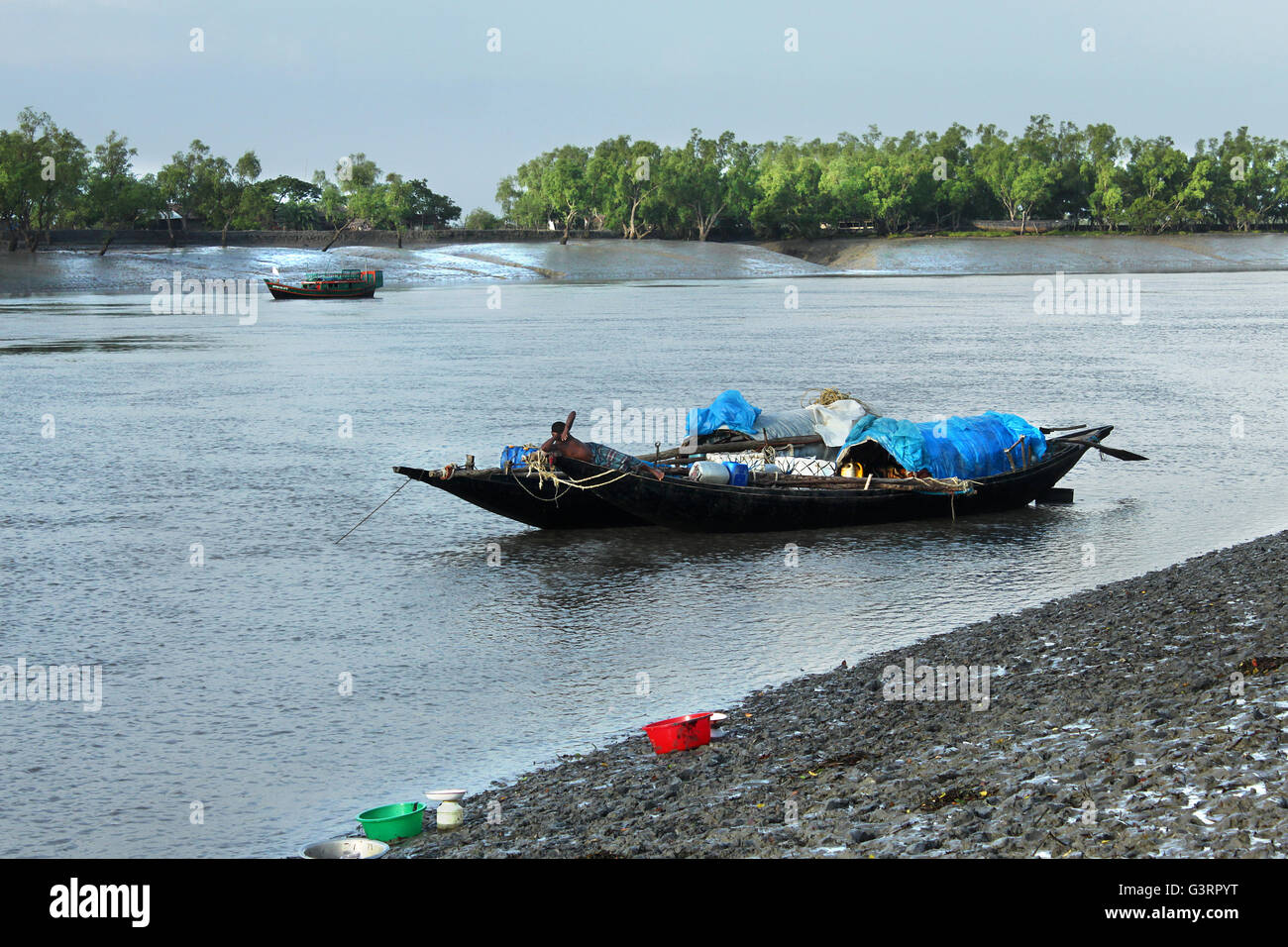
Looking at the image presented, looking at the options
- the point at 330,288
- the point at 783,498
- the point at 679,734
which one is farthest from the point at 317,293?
the point at 679,734

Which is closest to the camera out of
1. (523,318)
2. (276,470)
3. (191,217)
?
(276,470)

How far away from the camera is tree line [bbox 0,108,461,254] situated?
336 ft

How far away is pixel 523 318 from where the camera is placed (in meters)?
71.0

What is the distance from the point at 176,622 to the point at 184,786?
514 cm

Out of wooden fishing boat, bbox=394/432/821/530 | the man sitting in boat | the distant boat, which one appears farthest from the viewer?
the distant boat

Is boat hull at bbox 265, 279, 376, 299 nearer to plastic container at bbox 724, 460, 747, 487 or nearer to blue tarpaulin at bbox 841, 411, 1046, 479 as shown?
blue tarpaulin at bbox 841, 411, 1046, 479

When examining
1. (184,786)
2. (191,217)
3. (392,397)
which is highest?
(191,217)

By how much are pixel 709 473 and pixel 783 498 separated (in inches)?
45.5

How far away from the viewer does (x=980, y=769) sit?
30.3 feet

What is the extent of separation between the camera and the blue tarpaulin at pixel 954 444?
21.0 m

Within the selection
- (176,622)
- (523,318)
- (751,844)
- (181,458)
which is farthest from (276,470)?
(523,318)

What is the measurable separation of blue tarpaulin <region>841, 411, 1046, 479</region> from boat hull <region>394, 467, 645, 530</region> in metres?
4.29

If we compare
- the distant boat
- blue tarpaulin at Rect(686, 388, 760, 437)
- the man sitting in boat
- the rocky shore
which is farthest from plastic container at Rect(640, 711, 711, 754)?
the distant boat

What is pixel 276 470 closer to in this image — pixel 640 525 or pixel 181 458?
pixel 181 458
